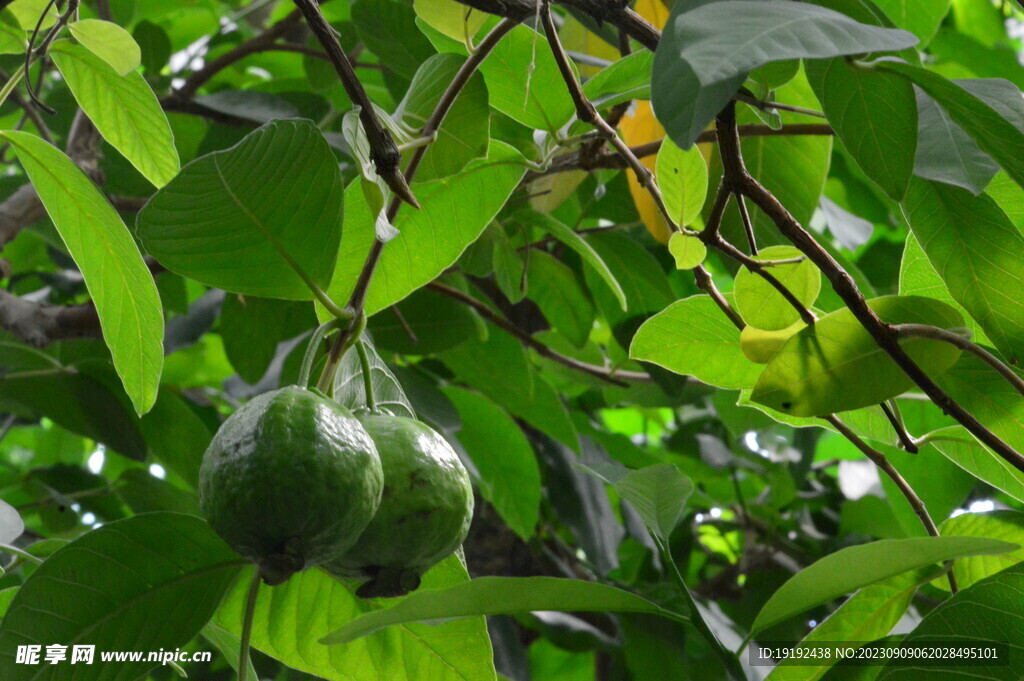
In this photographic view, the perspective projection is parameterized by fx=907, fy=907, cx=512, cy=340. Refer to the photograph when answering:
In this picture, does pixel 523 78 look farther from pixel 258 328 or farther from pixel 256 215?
pixel 258 328

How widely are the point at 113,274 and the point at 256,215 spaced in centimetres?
17

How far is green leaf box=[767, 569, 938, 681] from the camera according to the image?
70 centimetres

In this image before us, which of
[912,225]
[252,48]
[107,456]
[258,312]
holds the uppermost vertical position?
[912,225]

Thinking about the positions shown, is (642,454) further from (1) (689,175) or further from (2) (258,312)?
(1) (689,175)

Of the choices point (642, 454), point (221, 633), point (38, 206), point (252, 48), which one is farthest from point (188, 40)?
point (221, 633)

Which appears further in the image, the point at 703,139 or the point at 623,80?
the point at 703,139

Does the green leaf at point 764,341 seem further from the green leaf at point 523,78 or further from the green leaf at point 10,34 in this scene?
the green leaf at point 10,34

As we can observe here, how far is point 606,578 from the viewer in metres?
1.33

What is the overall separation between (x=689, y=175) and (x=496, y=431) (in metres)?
0.66

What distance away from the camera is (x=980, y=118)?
447 mm

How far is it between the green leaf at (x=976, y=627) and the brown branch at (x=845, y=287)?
85mm

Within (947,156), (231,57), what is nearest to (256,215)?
(947,156)

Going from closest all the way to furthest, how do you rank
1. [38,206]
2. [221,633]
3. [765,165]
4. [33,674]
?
[33,674]
[221,633]
[765,165]
[38,206]

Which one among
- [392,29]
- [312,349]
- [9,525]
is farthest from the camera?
[392,29]
